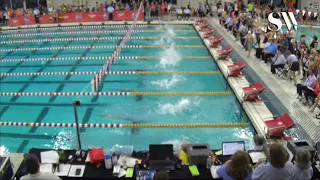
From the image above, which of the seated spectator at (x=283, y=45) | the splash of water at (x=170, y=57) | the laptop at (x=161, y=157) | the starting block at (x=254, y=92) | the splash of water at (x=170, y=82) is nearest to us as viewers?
the laptop at (x=161, y=157)

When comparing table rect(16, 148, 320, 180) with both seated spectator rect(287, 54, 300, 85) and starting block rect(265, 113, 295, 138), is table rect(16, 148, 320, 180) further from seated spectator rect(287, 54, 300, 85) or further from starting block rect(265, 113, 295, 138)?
seated spectator rect(287, 54, 300, 85)

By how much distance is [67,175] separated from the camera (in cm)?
444

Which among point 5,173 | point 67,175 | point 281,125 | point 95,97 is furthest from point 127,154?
point 95,97

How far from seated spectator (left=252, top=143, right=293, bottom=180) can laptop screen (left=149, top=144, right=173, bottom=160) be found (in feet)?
4.36

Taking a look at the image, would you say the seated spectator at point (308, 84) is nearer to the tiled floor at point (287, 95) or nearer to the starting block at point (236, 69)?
the tiled floor at point (287, 95)

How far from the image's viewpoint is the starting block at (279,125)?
6055mm

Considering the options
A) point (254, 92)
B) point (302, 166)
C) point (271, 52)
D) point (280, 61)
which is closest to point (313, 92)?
point (254, 92)

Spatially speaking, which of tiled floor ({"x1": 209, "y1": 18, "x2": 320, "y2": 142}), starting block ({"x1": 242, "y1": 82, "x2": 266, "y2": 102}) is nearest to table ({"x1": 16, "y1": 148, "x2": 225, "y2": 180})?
tiled floor ({"x1": 209, "y1": 18, "x2": 320, "y2": 142})

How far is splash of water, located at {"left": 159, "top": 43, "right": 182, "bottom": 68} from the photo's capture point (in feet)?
38.0

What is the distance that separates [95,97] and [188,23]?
1083cm

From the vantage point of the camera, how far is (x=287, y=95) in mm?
8219

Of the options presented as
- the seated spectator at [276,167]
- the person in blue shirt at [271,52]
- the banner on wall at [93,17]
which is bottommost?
the seated spectator at [276,167]

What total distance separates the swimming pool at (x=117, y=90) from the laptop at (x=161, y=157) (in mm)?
2110

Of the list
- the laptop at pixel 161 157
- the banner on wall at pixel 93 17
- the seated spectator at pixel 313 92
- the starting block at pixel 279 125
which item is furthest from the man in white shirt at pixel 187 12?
the laptop at pixel 161 157
